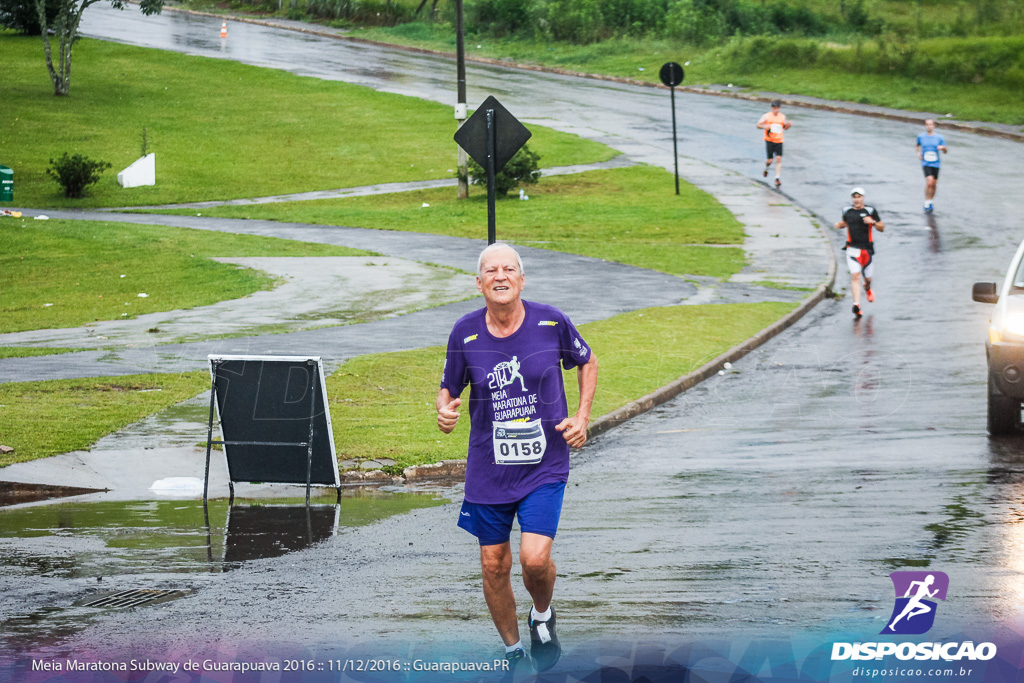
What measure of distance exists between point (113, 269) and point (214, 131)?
22225 millimetres

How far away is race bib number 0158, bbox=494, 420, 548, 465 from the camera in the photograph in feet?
20.4

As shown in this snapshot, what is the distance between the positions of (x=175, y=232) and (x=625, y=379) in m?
17.3

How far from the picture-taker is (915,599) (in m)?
7.07

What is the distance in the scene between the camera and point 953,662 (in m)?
6.02

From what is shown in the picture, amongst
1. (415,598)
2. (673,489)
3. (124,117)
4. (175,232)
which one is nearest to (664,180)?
(175,232)

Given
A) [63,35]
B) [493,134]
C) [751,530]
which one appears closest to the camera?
[751,530]

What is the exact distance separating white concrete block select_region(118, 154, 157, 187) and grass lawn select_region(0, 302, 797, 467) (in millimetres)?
23119

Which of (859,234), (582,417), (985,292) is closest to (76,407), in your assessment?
(582,417)

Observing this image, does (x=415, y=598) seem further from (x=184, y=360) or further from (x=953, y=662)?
(x=184, y=360)

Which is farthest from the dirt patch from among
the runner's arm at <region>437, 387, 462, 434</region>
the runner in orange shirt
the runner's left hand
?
the runner in orange shirt

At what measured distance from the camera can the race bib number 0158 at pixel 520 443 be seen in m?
6.23

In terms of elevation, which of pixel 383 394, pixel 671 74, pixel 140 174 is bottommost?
pixel 140 174

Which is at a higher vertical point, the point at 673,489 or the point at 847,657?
the point at 847,657

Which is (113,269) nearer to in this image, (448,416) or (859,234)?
(859,234)
